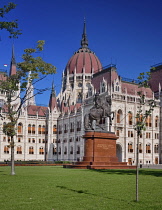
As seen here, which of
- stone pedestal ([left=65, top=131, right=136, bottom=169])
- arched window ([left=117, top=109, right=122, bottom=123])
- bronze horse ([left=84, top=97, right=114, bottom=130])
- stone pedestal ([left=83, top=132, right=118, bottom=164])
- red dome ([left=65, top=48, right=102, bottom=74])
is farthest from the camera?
red dome ([left=65, top=48, right=102, bottom=74])

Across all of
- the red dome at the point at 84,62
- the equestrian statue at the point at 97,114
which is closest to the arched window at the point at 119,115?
the equestrian statue at the point at 97,114

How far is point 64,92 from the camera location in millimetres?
112250

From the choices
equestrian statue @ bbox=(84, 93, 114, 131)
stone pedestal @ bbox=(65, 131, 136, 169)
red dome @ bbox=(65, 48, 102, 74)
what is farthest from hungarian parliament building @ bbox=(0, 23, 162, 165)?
stone pedestal @ bbox=(65, 131, 136, 169)

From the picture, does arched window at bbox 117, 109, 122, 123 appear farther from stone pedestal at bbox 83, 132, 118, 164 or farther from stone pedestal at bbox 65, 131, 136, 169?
stone pedestal at bbox 83, 132, 118, 164

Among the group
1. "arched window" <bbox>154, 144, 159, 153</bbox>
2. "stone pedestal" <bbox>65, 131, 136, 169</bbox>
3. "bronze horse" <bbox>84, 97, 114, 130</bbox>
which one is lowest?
"arched window" <bbox>154, 144, 159, 153</bbox>

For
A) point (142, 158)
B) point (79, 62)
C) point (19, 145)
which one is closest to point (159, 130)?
point (142, 158)

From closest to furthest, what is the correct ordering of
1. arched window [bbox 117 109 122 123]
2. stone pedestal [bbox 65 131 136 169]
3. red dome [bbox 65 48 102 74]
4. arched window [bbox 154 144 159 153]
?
stone pedestal [bbox 65 131 136 169] → arched window [bbox 117 109 122 123] → arched window [bbox 154 144 159 153] → red dome [bbox 65 48 102 74]

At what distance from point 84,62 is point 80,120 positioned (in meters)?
36.7

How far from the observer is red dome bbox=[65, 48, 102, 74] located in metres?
116

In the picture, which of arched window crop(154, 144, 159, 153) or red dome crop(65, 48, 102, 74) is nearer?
arched window crop(154, 144, 159, 153)

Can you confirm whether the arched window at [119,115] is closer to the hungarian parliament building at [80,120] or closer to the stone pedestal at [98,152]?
the hungarian parliament building at [80,120]

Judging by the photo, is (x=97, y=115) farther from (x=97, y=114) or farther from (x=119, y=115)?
(x=119, y=115)

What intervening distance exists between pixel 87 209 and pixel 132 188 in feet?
19.7

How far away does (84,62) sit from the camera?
117312mm
